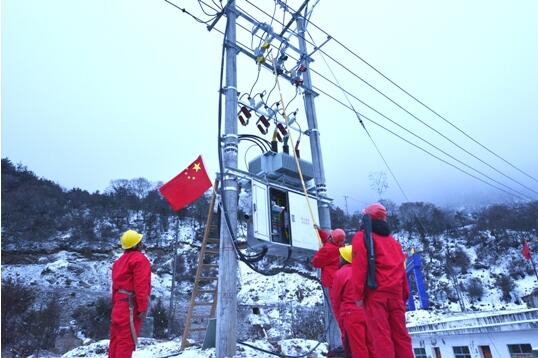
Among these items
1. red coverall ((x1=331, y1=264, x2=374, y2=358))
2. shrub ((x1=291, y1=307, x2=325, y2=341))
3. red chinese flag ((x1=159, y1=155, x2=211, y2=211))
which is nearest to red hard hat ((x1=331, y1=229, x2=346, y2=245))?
red coverall ((x1=331, y1=264, x2=374, y2=358))

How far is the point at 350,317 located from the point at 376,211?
59.8 inches

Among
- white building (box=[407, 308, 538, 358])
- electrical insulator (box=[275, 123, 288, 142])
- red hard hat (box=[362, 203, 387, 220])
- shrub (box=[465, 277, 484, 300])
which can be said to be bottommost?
white building (box=[407, 308, 538, 358])

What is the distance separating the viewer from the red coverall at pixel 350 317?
15.1 feet

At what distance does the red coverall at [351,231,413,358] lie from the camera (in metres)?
3.79

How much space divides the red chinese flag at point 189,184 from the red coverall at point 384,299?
15.8 ft

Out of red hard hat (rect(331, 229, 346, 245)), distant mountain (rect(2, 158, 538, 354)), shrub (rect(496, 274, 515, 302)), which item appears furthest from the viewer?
shrub (rect(496, 274, 515, 302))

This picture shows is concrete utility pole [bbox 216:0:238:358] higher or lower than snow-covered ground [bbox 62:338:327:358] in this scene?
higher

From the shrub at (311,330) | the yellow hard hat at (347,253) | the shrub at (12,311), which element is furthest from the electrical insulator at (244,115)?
the shrub at (12,311)

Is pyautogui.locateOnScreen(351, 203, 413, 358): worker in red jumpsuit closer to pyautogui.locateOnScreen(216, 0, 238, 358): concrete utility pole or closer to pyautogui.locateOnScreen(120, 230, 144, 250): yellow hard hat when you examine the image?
pyautogui.locateOnScreen(216, 0, 238, 358): concrete utility pole

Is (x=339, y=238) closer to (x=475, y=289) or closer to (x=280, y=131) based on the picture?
(x=280, y=131)

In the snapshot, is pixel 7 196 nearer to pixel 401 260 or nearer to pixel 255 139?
pixel 255 139

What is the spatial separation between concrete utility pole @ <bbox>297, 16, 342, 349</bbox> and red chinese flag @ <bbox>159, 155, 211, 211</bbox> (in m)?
2.55

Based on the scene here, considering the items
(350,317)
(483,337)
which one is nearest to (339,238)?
(350,317)

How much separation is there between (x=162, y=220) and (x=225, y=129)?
47114 mm
